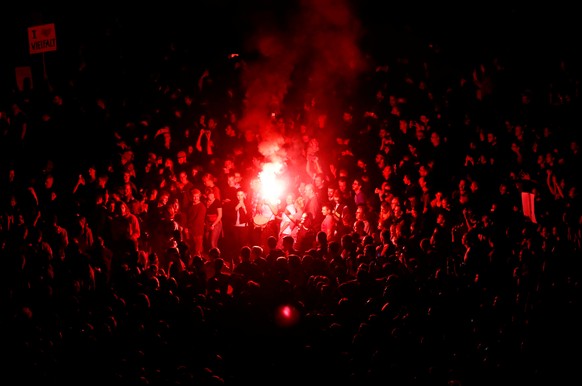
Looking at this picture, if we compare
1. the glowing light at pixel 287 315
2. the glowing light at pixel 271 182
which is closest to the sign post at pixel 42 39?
the glowing light at pixel 271 182

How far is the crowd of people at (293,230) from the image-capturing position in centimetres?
586

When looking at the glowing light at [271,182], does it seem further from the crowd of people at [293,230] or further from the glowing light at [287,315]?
the glowing light at [287,315]

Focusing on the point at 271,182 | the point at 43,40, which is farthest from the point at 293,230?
the point at 43,40

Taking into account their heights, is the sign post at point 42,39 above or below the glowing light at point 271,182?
above

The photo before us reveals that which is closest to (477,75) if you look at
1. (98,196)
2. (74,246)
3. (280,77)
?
(280,77)

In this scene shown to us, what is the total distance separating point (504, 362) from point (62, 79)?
33.3ft

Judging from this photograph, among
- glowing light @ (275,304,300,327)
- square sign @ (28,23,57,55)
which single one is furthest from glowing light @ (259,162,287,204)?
glowing light @ (275,304,300,327)

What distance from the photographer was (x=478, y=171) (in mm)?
10695


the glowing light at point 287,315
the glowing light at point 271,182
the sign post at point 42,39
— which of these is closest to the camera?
the glowing light at point 287,315

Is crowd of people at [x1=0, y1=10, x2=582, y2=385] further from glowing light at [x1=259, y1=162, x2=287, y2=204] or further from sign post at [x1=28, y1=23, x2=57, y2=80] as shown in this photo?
sign post at [x1=28, y1=23, x2=57, y2=80]

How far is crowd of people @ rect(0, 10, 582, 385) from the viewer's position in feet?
19.2

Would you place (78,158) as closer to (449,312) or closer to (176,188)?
(176,188)

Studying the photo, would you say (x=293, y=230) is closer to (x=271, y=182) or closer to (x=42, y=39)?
(x=271, y=182)

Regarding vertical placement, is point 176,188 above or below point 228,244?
above
